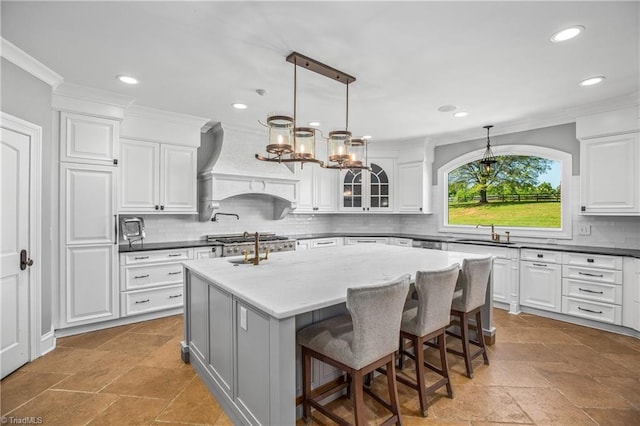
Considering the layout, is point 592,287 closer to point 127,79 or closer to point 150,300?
point 150,300

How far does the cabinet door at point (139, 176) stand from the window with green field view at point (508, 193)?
4750mm

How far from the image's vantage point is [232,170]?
4660 mm

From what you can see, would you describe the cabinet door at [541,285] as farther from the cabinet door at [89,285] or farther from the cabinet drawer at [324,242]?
the cabinet door at [89,285]

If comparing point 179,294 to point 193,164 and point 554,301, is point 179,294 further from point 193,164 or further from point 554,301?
point 554,301

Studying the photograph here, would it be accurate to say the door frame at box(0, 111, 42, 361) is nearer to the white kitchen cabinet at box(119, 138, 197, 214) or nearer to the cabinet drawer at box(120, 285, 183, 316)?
the cabinet drawer at box(120, 285, 183, 316)

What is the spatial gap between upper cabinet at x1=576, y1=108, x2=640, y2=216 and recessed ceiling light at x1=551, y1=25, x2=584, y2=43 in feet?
7.08

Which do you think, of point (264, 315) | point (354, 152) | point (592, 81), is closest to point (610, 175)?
point (592, 81)

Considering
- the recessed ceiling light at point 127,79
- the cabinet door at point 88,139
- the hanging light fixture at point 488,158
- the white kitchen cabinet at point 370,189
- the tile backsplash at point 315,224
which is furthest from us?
the white kitchen cabinet at point 370,189

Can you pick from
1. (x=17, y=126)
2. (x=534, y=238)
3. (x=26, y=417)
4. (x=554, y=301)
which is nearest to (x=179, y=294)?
(x=26, y=417)

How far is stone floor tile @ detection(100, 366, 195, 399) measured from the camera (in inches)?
94.7

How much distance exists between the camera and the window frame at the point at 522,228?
14.4 ft

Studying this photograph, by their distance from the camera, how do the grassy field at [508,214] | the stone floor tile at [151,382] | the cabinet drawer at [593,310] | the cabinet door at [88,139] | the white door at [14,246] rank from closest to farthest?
the stone floor tile at [151,382] < the white door at [14,246] < the cabinet door at [88,139] < the cabinet drawer at [593,310] < the grassy field at [508,214]

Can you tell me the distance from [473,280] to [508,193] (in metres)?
3.22

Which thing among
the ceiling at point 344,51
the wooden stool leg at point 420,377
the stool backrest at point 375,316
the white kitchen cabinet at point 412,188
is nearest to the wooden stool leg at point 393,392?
the stool backrest at point 375,316
